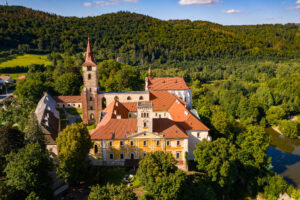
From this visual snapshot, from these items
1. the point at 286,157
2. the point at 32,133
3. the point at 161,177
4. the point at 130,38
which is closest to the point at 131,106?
the point at 32,133

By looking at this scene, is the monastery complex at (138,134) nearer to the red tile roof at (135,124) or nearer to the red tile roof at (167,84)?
the red tile roof at (135,124)

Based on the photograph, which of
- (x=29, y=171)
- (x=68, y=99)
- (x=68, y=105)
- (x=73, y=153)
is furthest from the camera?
(x=68, y=99)

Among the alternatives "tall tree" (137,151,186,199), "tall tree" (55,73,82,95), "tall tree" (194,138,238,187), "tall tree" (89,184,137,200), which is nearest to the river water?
"tall tree" (194,138,238,187)

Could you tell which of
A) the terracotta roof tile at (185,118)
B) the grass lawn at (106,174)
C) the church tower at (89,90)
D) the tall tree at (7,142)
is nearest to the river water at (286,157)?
the terracotta roof tile at (185,118)

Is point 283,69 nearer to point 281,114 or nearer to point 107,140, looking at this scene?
point 281,114

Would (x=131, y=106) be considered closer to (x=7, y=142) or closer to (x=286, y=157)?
(x=7, y=142)
